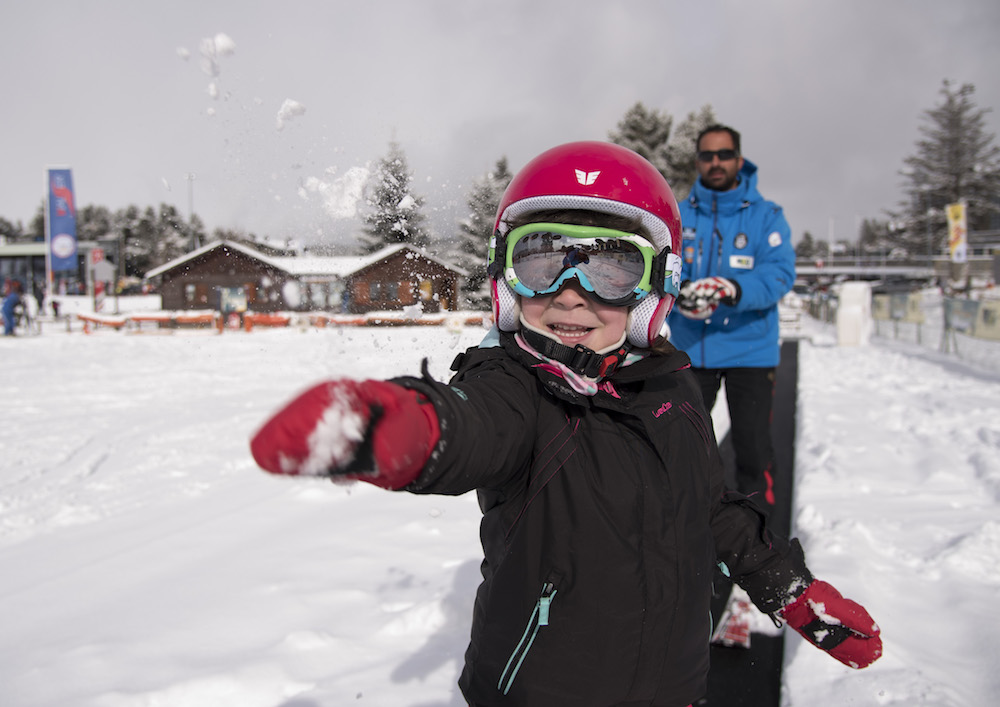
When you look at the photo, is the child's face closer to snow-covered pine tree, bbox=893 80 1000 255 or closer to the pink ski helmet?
the pink ski helmet

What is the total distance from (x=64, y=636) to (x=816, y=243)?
131828mm

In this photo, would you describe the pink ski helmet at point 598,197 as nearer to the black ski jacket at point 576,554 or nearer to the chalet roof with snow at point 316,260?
the black ski jacket at point 576,554

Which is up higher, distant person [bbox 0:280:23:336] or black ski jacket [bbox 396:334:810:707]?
distant person [bbox 0:280:23:336]

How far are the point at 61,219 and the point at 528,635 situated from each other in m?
25.9

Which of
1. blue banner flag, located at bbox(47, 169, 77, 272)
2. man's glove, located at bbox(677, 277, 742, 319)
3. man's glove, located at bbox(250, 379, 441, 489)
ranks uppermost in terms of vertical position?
blue banner flag, located at bbox(47, 169, 77, 272)

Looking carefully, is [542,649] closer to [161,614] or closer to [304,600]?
[304,600]

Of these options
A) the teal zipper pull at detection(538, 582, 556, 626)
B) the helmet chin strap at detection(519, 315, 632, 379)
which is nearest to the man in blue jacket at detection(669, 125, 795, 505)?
the helmet chin strap at detection(519, 315, 632, 379)

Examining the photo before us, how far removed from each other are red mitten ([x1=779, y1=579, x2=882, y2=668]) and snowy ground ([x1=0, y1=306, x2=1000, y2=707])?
784mm

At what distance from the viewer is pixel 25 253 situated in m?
46.3

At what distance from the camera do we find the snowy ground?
94.7 inches

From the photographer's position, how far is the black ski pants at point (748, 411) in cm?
376

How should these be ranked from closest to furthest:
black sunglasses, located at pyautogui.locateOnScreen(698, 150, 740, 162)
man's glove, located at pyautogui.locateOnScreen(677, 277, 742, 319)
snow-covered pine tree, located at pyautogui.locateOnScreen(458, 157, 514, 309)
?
1. snow-covered pine tree, located at pyautogui.locateOnScreen(458, 157, 514, 309)
2. man's glove, located at pyautogui.locateOnScreen(677, 277, 742, 319)
3. black sunglasses, located at pyautogui.locateOnScreen(698, 150, 740, 162)

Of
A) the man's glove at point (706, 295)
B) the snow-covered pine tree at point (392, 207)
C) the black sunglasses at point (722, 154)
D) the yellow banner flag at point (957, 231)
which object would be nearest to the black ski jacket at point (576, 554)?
the snow-covered pine tree at point (392, 207)

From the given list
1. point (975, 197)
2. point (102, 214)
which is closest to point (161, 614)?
point (975, 197)
